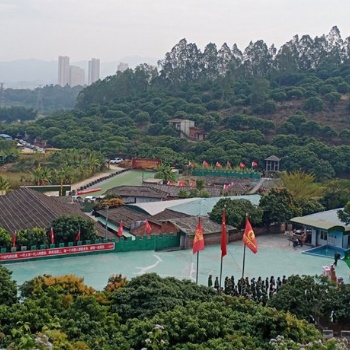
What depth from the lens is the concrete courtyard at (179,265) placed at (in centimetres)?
1855

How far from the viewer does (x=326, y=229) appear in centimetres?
2255

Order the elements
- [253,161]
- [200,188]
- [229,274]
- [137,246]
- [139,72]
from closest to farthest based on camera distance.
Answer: [229,274] → [137,246] → [200,188] → [253,161] → [139,72]

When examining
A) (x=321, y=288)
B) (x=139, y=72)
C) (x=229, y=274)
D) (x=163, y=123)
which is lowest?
(x=229, y=274)

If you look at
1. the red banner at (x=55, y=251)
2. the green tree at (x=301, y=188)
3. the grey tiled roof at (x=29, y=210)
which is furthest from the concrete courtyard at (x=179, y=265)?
the green tree at (x=301, y=188)

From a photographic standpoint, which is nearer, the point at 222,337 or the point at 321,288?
the point at 222,337

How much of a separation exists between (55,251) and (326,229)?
10149mm

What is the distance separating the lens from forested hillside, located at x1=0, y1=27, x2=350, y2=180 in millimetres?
47562

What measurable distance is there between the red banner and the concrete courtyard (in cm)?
22

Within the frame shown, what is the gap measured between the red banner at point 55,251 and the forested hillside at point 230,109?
24.8 m

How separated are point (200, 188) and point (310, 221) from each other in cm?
1091

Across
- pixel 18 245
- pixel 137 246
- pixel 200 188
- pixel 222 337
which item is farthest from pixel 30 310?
pixel 200 188

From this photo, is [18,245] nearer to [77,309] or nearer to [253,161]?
[77,309]

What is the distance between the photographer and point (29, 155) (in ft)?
154

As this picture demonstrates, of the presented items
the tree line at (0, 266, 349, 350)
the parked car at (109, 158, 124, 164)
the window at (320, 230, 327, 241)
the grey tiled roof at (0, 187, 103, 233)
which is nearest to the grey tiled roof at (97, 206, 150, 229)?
the grey tiled roof at (0, 187, 103, 233)
